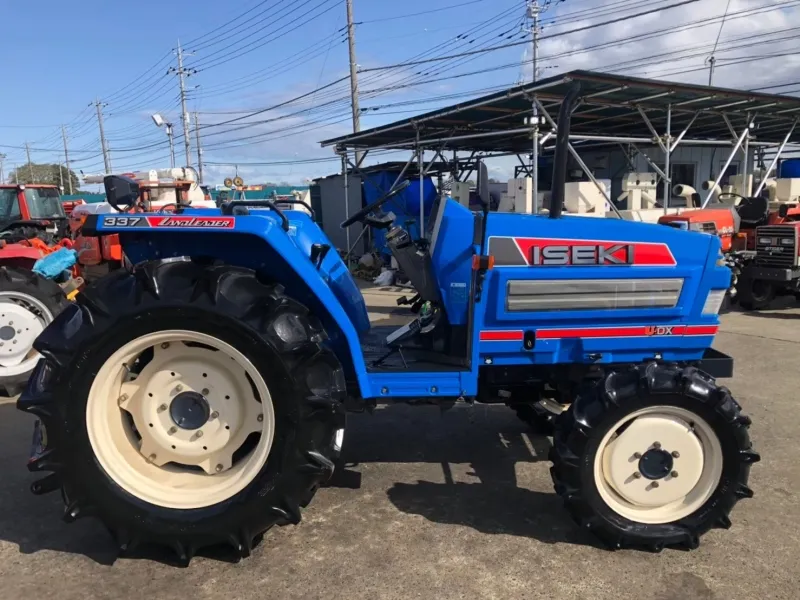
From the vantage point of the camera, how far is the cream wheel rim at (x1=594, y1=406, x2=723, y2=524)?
2.68 m

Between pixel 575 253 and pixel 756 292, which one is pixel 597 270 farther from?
pixel 756 292

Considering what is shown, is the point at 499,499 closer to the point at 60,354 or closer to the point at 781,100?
the point at 60,354

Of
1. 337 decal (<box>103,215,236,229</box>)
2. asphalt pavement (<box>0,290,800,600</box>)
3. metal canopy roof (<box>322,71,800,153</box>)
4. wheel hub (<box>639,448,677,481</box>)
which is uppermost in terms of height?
metal canopy roof (<box>322,71,800,153</box>)

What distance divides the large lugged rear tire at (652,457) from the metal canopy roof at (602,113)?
5875mm

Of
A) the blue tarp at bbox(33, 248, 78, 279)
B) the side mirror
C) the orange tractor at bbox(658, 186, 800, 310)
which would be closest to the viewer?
the side mirror

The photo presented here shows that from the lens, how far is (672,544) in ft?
8.77

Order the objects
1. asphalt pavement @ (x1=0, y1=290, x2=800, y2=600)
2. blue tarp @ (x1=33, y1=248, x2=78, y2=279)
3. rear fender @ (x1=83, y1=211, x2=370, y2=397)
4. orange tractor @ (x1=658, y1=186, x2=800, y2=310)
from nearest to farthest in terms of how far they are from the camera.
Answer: asphalt pavement @ (x1=0, y1=290, x2=800, y2=600) → rear fender @ (x1=83, y1=211, x2=370, y2=397) → blue tarp @ (x1=33, y1=248, x2=78, y2=279) → orange tractor @ (x1=658, y1=186, x2=800, y2=310)

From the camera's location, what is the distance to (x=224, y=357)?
2.67 m

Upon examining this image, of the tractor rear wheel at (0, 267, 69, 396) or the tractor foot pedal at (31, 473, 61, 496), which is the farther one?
the tractor rear wheel at (0, 267, 69, 396)

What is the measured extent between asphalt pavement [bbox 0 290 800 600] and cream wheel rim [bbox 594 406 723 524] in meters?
0.23

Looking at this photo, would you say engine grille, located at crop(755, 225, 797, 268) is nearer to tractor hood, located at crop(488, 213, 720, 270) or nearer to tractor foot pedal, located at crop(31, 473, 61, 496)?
tractor hood, located at crop(488, 213, 720, 270)

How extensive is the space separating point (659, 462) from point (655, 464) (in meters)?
0.02

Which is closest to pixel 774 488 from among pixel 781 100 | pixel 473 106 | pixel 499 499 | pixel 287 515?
pixel 499 499

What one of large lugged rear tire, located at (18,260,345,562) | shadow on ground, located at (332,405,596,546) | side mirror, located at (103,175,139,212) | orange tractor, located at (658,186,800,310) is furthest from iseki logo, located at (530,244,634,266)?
orange tractor, located at (658,186,800,310)
